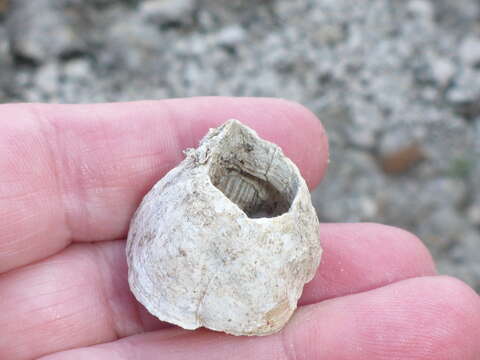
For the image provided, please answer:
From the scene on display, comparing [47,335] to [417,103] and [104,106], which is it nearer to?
[104,106]

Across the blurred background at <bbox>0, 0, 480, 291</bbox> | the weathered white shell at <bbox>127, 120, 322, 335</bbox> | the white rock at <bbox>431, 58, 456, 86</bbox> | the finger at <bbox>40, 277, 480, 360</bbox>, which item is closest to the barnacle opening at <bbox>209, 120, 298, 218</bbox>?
the weathered white shell at <bbox>127, 120, 322, 335</bbox>

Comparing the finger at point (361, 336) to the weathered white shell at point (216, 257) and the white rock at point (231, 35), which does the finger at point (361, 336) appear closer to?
the weathered white shell at point (216, 257)

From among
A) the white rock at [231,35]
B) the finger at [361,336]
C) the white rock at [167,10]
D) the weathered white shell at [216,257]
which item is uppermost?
the white rock at [167,10]

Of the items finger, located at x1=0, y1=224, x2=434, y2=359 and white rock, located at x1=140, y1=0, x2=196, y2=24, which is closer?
finger, located at x1=0, y1=224, x2=434, y2=359

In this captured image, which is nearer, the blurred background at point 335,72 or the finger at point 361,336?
the finger at point 361,336

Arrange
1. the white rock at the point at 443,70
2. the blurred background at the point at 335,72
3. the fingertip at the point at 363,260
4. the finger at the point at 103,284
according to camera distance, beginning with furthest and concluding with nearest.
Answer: the white rock at the point at 443,70 → the blurred background at the point at 335,72 → the fingertip at the point at 363,260 → the finger at the point at 103,284

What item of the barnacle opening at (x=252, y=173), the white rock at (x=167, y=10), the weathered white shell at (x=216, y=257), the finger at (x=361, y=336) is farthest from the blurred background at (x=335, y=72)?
the weathered white shell at (x=216, y=257)

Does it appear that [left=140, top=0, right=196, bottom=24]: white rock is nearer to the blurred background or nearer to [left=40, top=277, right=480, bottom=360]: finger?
the blurred background
